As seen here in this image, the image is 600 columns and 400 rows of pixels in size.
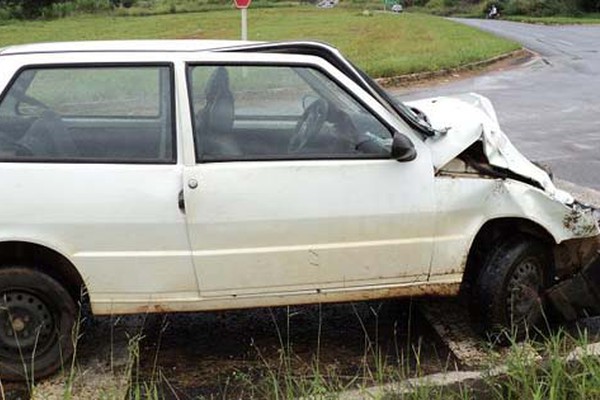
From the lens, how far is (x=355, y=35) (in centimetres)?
3319

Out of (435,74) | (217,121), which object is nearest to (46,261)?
(217,121)

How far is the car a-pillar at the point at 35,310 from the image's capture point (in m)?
3.91

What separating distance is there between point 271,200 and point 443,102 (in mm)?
1607

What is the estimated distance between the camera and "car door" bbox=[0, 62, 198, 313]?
3.82 metres

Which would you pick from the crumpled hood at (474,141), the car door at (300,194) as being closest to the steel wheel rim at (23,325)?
the car door at (300,194)

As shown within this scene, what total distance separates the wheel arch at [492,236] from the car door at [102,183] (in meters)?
1.62

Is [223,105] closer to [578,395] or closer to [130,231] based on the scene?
[130,231]

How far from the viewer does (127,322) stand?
4.71 meters

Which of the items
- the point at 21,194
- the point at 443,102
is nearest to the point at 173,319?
the point at 21,194

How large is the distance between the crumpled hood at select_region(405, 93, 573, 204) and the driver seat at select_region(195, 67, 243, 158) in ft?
3.54

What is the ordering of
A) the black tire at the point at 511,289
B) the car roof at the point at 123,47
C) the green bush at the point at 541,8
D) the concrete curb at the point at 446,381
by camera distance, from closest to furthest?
the concrete curb at the point at 446,381
the car roof at the point at 123,47
the black tire at the point at 511,289
the green bush at the point at 541,8

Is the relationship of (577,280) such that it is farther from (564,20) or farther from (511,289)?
(564,20)

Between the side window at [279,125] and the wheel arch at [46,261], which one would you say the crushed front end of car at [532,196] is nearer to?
the side window at [279,125]

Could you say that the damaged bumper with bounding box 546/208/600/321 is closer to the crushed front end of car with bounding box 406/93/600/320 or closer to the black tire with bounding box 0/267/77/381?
the crushed front end of car with bounding box 406/93/600/320
